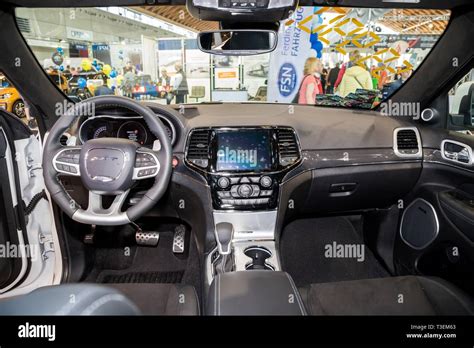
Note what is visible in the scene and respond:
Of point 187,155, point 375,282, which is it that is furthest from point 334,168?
point 187,155

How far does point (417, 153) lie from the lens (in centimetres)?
233

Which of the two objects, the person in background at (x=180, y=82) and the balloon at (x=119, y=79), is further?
the balloon at (x=119, y=79)

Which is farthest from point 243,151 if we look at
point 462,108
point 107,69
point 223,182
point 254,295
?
point 107,69

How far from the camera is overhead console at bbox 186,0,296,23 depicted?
1433 mm

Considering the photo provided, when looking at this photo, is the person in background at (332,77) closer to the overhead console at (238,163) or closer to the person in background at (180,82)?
the overhead console at (238,163)

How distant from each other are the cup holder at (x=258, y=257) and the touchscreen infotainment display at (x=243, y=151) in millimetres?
503

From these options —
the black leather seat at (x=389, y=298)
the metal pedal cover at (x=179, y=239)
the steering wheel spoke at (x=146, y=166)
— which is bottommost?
the metal pedal cover at (x=179, y=239)

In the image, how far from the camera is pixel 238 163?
2100 mm

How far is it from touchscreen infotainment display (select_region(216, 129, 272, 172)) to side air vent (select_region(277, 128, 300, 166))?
0.28 ft

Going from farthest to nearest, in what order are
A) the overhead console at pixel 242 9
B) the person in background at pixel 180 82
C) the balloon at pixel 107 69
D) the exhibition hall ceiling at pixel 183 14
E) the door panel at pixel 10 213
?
the balloon at pixel 107 69, the person in background at pixel 180 82, the exhibition hall ceiling at pixel 183 14, the door panel at pixel 10 213, the overhead console at pixel 242 9

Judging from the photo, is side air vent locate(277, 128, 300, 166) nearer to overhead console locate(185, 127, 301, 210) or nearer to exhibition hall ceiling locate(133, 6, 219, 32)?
overhead console locate(185, 127, 301, 210)

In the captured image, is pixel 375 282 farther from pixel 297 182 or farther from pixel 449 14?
pixel 449 14

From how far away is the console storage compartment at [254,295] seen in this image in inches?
48.1

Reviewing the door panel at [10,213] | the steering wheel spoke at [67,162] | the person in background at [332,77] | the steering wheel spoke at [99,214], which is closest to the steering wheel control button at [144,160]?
the steering wheel spoke at [99,214]
